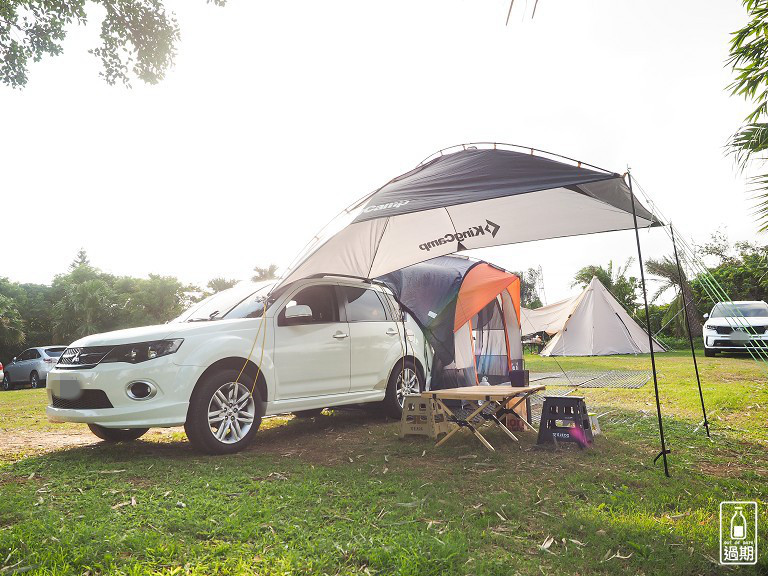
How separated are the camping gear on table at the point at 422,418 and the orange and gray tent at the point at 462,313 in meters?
1.58

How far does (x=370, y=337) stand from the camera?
6.68 metres

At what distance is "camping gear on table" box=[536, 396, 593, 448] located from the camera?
5.20 metres

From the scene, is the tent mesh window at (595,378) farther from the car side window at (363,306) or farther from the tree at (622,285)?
the tree at (622,285)

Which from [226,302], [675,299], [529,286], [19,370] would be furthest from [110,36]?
[529,286]

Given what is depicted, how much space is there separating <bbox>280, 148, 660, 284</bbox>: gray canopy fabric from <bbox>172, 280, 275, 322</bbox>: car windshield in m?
0.47

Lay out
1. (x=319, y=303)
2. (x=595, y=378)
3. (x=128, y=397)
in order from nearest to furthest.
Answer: (x=128, y=397) < (x=319, y=303) < (x=595, y=378)

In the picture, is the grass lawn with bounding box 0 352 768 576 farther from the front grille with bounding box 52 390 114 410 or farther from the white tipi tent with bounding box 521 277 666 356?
the white tipi tent with bounding box 521 277 666 356

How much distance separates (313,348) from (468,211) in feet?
8.85

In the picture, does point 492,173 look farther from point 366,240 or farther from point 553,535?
point 553,535

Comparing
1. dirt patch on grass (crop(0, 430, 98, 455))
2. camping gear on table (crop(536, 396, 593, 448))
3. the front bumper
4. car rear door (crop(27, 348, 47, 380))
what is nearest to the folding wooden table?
camping gear on table (crop(536, 396, 593, 448))

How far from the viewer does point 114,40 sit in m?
10.4

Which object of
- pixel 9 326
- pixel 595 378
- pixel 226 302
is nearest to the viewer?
pixel 226 302

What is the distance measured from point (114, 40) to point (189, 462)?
901 cm

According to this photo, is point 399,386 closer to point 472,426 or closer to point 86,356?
point 472,426
